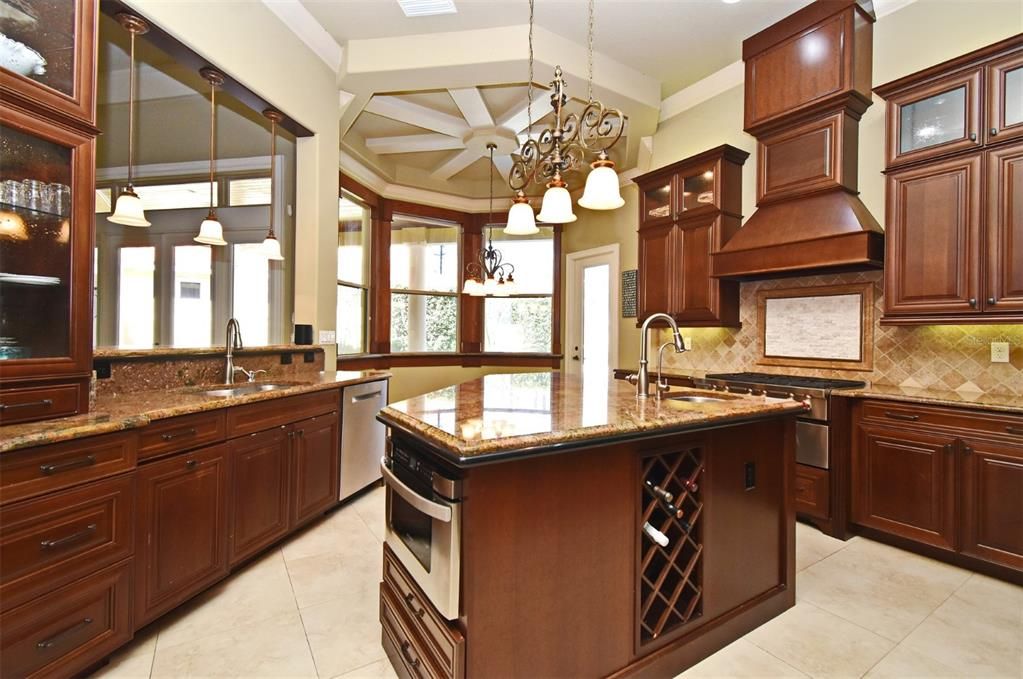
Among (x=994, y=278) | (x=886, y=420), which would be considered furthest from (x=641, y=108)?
(x=886, y=420)

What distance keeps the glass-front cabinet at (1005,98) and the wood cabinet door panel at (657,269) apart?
6.57 feet

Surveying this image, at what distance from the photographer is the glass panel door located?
1.66m

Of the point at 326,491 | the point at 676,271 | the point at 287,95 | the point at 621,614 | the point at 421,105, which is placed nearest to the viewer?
the point at 621,614

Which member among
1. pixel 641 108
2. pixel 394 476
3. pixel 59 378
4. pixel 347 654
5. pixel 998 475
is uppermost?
pixel 641 108

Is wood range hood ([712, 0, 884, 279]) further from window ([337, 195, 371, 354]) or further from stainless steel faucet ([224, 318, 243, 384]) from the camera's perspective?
window ([337, 195, 371, 354])

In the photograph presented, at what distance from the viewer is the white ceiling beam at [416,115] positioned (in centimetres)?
423

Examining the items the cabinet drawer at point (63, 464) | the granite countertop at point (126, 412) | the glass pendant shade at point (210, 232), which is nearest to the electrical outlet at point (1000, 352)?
the granite countertop at point (126, 412)

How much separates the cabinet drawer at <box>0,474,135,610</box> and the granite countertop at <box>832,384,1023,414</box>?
3601 millimetres

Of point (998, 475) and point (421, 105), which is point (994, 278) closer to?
point (998, 475)

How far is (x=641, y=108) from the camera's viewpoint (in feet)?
13.9

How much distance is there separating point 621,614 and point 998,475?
7.31 feet

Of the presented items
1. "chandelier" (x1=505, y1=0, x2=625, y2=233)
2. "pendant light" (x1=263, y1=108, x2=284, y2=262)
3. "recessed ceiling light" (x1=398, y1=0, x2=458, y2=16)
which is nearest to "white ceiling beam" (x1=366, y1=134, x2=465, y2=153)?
"pendant light" (x1=263, y1=108, x2=284, y2=262)

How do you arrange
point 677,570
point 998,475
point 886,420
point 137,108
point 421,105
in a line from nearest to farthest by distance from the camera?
point 677,570 → point 998,475 → point 886,420 → point 137,108 → point 421,105

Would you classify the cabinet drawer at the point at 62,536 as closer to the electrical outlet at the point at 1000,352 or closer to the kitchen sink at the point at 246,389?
the kitchen sink at the point at 246,389
